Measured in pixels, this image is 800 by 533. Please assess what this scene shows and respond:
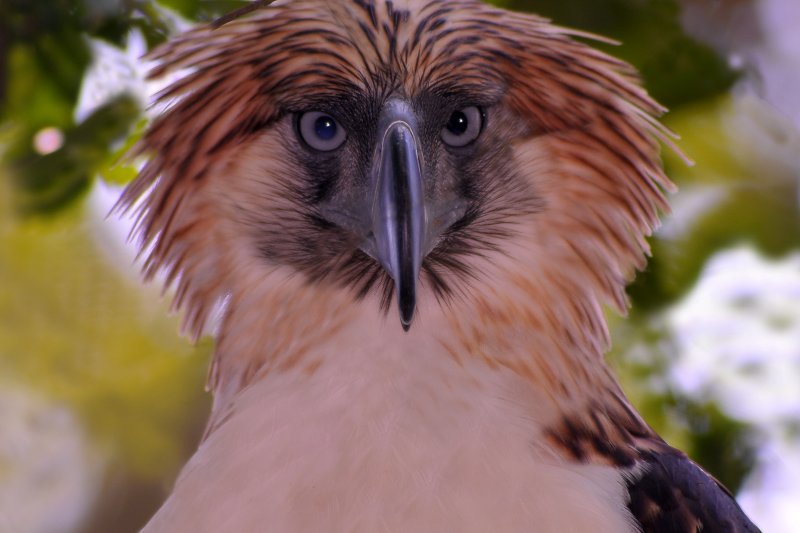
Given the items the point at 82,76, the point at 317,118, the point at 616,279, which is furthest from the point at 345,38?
the point at 82,76

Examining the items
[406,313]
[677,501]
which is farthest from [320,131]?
[677,501]

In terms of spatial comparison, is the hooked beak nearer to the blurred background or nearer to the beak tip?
the beak tip

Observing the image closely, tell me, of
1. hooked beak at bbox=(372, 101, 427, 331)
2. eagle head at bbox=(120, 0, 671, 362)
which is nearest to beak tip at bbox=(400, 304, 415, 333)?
hooked beak at bbox=(372, 101, 427, 331)

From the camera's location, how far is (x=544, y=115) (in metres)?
1.07

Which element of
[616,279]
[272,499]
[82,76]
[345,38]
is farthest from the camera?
[82,76]

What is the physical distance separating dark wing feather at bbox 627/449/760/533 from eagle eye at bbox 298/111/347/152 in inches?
19.2

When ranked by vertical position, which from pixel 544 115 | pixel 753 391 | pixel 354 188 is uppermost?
pixel 544 115

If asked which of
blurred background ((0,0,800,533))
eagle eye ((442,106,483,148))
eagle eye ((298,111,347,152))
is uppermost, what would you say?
eagle eye ((442,106,483,148))

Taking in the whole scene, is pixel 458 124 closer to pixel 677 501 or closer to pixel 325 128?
pixel 325 128

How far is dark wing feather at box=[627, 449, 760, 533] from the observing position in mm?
938

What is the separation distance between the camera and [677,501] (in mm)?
956

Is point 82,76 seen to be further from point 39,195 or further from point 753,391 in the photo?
point 753,391

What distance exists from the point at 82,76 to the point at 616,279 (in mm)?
982

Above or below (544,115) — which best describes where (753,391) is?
below
